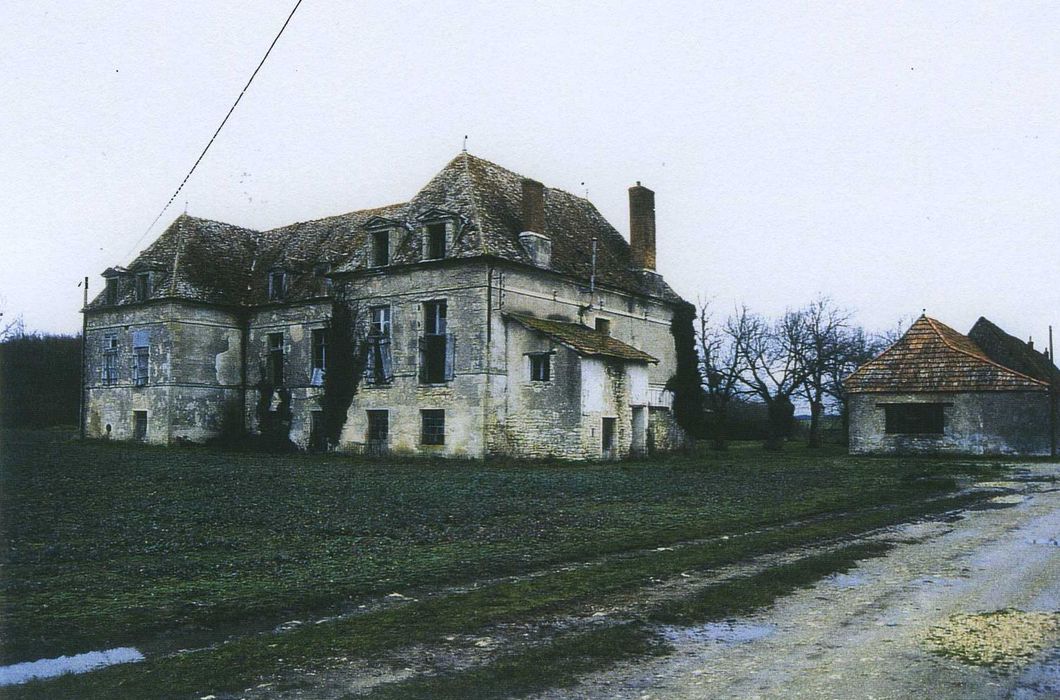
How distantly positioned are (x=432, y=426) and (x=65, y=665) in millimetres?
23959

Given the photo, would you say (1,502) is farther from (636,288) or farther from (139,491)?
(636,288)

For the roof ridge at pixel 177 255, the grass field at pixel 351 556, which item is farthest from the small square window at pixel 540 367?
the roof ridge at pixel 177 255

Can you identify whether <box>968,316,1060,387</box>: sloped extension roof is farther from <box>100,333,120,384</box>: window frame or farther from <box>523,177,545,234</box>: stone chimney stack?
<box>100,333,120,384</box>: window frame

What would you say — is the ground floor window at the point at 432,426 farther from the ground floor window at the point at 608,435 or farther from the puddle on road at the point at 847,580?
the puddle on road at the point at 847,580

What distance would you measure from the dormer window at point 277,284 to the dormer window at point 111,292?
7.62m

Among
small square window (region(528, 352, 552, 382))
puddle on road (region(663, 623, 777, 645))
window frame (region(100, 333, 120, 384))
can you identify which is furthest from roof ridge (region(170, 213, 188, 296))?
puddle on road (region(663, 623, 777, 645))

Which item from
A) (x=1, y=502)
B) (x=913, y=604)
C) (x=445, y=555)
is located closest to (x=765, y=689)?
(x=913, y=604)

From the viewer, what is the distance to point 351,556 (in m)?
9.16

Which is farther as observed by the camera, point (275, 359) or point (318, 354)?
point (275, 359)

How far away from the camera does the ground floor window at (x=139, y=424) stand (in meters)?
36.1

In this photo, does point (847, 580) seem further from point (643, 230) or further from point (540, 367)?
point (643, 230)

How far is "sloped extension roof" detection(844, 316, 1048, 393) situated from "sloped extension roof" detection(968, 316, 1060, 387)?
11.1 feet

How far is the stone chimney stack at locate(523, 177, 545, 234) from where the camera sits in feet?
97.0

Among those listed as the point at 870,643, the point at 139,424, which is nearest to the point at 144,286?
the point at 139,424
